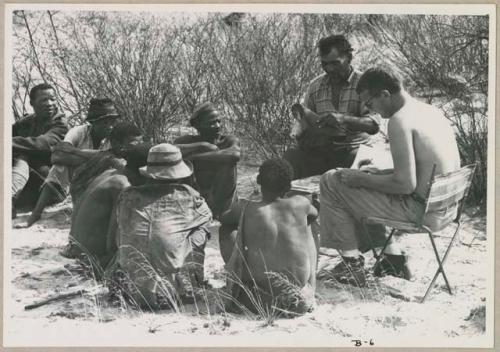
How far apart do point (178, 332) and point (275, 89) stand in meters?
3.05

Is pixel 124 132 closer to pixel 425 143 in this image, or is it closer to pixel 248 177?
pixel 248 177

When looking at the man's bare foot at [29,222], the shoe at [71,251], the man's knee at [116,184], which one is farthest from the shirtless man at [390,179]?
the man's bare foot at [29,222]

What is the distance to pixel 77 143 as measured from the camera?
23.6 feet

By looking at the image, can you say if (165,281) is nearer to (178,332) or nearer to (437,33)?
(178,332)

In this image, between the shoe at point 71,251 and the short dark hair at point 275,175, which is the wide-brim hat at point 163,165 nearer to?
the short dark hair at point 275,175

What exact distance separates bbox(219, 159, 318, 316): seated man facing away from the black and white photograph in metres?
0.02

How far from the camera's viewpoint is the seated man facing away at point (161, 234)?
5.88 meters

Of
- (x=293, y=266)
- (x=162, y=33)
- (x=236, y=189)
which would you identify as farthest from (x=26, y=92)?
(x=293, y=266)

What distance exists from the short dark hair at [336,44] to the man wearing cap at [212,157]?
3.66 feet

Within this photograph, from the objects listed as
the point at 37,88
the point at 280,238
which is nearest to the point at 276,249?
the point at 280,238

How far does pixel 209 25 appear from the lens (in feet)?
24.9

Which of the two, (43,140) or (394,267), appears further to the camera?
(43,140)

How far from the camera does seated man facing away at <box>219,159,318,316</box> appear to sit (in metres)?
5.79

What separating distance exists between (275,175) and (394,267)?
1498 millimetres
